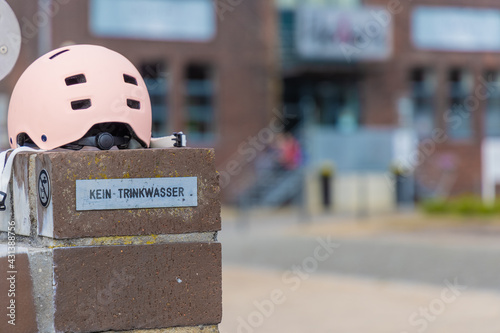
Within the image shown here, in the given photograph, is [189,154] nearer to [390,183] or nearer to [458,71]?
[390,183]

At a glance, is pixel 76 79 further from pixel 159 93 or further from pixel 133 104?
pixel 159 93

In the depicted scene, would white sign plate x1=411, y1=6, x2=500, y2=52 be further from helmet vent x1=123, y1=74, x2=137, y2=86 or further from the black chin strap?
the black chin strap

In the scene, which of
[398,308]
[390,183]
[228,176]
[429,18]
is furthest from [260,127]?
[398,308]

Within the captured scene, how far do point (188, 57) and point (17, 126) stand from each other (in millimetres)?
25041

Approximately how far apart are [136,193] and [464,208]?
18.1 metres

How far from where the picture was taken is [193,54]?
29.0 m

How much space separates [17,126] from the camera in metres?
4.11

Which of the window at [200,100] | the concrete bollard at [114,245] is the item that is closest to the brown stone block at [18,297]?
the concrete bollard at [114,245]

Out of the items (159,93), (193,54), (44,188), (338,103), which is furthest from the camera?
(338,103)

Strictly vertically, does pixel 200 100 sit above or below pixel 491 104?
above

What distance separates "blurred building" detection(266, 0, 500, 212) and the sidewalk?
608 inches

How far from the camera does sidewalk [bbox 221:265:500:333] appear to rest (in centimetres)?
887

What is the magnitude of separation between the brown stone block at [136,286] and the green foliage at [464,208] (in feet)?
58.3

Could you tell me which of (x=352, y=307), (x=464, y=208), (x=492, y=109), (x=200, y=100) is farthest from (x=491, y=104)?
(x=352, y=307)
